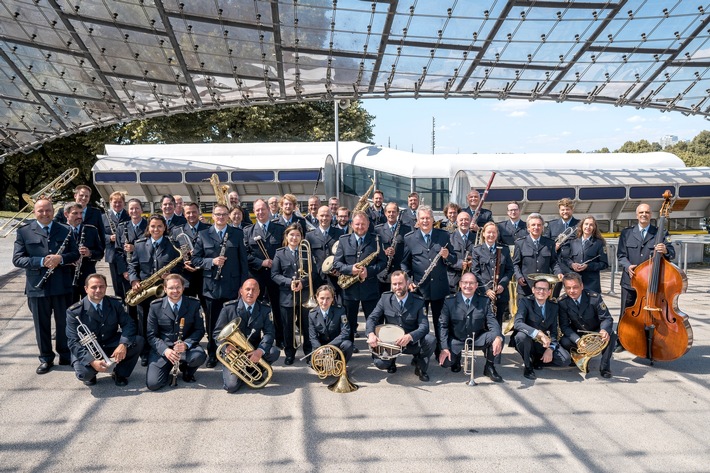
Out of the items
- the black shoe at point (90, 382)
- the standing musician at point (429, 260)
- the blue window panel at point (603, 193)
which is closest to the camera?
the black shoe at point (90, 382)

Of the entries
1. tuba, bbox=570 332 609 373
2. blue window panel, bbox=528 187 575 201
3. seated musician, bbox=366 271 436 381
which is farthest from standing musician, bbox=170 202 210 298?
blue window panel, bbox=528 187 575 201

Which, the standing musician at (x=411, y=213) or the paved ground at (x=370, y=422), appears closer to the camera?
the paved ground at (x=370, y=422)

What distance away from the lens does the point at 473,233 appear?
287 inches

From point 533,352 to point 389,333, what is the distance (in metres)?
1.68

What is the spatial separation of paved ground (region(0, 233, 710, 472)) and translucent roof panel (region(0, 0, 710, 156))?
5529 millimetres

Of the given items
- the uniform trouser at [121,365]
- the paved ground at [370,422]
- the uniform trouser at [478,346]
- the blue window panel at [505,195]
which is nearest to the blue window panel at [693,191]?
the blue window panel at [505,195]

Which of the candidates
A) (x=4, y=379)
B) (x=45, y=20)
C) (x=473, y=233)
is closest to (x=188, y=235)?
(x=4, y=379)

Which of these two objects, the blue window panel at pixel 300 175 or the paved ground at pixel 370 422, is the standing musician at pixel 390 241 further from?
the blue window panel at pixel 300 175

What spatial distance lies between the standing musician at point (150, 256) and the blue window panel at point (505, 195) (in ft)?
26.3

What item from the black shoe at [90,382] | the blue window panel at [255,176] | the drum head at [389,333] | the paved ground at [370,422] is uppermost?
the blue window panel at [255,176]

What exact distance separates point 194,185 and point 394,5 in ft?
26.2

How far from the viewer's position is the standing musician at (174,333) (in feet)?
17.4

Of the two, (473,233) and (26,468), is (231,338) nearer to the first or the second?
(26,468)

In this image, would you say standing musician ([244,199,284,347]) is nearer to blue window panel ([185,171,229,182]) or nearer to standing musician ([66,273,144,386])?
standing musician ([66,273,144,386])
